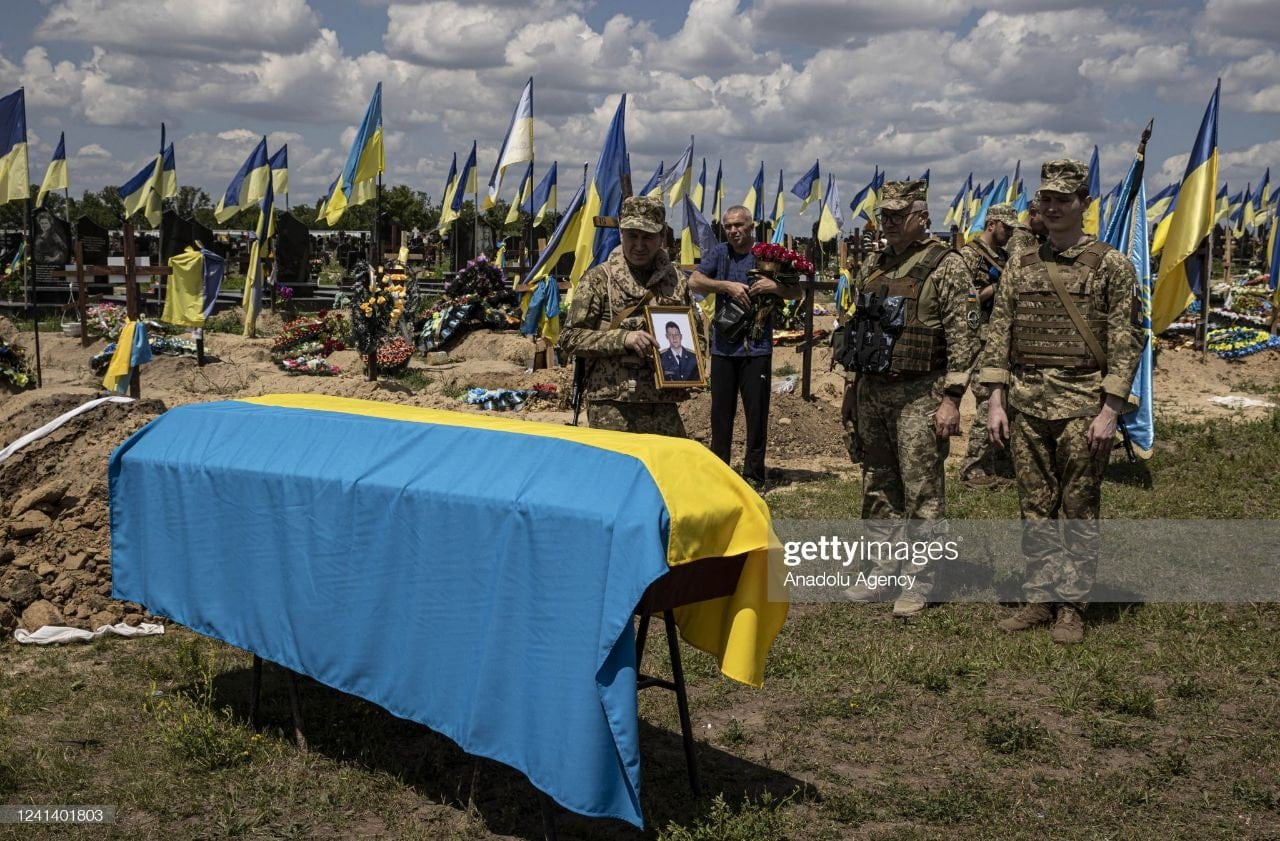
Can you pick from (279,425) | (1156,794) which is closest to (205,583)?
(279,425)

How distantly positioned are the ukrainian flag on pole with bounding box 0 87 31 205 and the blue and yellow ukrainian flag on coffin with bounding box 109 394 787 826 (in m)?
13.4

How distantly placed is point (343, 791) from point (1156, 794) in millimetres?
2632

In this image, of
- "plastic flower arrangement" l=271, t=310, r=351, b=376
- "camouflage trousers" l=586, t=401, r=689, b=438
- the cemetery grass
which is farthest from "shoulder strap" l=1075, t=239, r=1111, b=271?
"plastic flower arrangement" l=271, t=310, r=351, b=376

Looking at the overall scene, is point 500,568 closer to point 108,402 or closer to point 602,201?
point 108,402

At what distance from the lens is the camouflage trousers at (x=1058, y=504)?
211 inches

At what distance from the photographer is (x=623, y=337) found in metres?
5.55

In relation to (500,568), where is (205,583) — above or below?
below

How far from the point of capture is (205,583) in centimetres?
409

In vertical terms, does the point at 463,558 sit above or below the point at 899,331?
below

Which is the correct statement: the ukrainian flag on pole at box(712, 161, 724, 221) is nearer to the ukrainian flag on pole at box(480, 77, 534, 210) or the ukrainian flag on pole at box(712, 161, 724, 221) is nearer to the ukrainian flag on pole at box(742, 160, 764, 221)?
the ukrainian flag on pole at box(742, 160, 764, 221)

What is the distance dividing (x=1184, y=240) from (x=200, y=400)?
10.8m

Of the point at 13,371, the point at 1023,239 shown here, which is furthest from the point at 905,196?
the point at 13,371

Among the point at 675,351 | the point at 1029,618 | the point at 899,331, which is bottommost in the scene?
the point at 1029,618

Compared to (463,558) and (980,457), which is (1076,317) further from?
(980,457)
